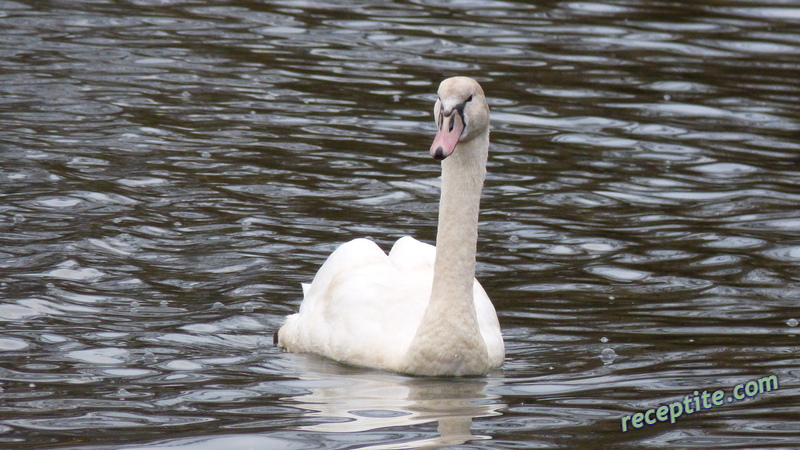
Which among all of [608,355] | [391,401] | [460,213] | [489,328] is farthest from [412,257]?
[391,401]

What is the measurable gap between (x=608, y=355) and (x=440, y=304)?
100 centimetres

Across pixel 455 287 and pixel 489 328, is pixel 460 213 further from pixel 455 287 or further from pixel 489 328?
pixel 489 328

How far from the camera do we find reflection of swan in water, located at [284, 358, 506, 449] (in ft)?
19.4

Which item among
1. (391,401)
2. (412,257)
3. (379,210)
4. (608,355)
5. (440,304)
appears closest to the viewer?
(391,401)

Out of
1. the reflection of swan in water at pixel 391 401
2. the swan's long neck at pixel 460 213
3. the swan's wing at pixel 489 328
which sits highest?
Answer: the swan's long neck at pixel 460 213

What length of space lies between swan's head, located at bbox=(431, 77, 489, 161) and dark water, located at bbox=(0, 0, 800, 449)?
1.23 meters

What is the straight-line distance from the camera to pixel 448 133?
671cm

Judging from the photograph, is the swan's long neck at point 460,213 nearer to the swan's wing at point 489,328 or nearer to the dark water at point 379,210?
the swan's wing at point 489,328

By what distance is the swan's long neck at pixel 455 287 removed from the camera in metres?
6.94

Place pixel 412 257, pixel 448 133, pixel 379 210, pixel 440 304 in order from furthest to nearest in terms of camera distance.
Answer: pixel 379 210, pixel 412 257, pixel 440 304, pixel 448 133

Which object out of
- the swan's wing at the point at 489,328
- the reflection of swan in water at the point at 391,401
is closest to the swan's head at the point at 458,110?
the swan's wing at the point at 489,328

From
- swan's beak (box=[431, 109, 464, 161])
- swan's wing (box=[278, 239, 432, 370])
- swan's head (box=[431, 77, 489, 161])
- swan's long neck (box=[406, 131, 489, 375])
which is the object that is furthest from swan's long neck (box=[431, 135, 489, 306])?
swan's wing (box=[278, 239, 432, 370])

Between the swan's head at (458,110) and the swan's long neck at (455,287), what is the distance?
0.20 m

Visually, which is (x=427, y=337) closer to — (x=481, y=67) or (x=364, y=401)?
(x=364, y=401)
